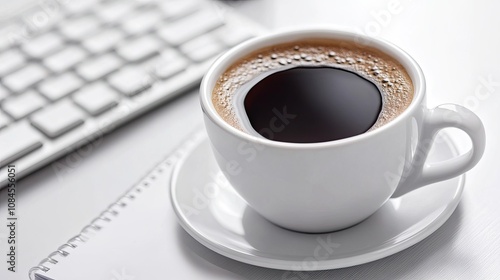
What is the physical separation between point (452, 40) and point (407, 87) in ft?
0.88

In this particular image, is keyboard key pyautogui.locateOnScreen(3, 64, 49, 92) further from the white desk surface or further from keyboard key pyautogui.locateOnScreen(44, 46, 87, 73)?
the white desk surface

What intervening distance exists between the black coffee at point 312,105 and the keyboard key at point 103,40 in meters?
0.26

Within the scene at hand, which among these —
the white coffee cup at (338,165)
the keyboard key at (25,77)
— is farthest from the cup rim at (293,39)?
the keyboard key at (25,77)

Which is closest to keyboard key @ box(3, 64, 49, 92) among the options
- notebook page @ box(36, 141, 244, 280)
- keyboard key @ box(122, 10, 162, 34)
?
keyboard key @ box(122, 10, 162, 34)

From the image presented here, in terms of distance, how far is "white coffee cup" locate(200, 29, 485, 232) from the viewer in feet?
1.53

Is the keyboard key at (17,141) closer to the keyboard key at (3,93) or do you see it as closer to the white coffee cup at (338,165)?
the keyboard key at (3,93)

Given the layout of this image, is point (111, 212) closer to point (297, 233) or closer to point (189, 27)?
point (297, 233)

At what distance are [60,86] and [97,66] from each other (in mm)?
43

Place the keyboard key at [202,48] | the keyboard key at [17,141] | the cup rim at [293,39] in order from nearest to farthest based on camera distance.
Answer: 1. the cup rim at [293,39]
2. the keyboard key at [17,141]
3. the keyboard key at [202,48]

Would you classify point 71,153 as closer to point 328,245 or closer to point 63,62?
point 63,62

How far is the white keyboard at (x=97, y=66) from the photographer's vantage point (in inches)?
26.1

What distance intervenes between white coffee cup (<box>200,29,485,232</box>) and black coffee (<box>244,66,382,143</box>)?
28 millimetres

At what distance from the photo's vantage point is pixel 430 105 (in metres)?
0.68

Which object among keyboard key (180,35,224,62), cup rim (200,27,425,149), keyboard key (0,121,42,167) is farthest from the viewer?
keyboard key (180,35,224,62)
